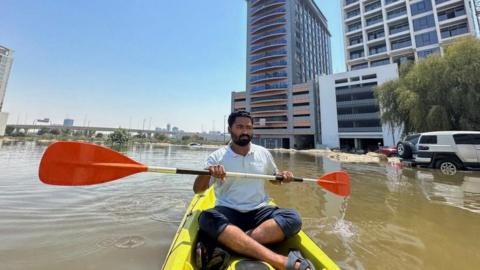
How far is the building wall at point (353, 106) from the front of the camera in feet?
125

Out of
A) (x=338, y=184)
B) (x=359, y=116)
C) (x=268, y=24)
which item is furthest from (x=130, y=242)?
(x=268, y=24)

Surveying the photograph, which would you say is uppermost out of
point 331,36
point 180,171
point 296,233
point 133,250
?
point 331,36

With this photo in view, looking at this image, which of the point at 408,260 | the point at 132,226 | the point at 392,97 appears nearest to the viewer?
the point at 408,260

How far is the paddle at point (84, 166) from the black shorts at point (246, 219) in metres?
0.36

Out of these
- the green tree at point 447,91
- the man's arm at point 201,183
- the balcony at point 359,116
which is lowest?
the man's arm at point 201,183

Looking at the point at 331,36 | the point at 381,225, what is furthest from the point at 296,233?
the point at 331,36

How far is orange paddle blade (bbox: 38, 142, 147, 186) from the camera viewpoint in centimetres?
235

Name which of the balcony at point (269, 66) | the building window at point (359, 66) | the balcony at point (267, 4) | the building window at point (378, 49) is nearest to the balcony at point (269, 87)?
the balcony at point (269, 66)

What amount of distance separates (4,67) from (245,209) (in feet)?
344

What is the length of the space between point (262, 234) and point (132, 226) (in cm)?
289

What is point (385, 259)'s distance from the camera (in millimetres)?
2721

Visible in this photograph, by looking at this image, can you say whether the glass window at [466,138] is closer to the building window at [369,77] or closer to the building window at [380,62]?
the building window at [369,77]

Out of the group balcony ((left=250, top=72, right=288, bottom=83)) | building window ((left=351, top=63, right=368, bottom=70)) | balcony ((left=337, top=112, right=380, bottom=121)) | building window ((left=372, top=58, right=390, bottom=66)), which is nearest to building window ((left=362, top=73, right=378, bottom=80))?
building window ((left=372, top=58, right=390, bottom=66))

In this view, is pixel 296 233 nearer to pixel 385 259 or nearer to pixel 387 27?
pixel 385 259
